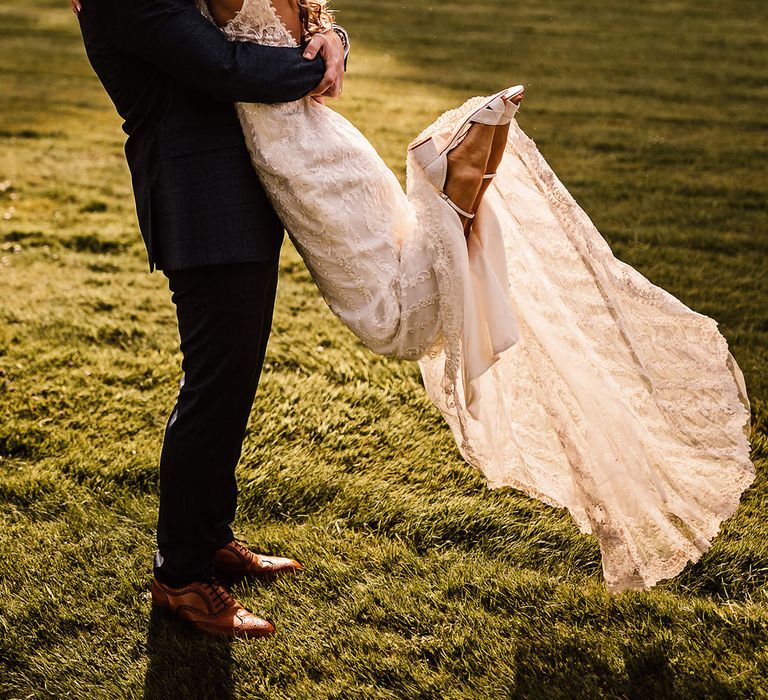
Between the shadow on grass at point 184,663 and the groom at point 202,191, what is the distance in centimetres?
30

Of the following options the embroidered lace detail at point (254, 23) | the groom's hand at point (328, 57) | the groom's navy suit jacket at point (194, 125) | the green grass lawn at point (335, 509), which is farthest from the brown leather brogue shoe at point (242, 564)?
the embroidered lace detail at point (254, 23)

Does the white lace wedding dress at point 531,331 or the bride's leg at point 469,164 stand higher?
the bride's leg at point 469,164

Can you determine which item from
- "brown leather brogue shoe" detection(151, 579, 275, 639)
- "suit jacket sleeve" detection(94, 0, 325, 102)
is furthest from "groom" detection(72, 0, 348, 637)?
"brown leather brogue shoe" detection(151, 579, 275, 639)

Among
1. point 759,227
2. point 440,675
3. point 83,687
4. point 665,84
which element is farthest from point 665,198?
point 83,687

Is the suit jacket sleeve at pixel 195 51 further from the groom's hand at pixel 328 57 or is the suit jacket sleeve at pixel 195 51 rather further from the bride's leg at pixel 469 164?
the bride's leg at pixel 469 164

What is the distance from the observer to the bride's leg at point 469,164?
7.42 feet

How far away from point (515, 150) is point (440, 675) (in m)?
1.48

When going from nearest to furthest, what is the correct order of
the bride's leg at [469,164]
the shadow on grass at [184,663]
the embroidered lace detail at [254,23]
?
the embroidered lace detail at [254,23], the bride's leg at [469,164], the shadow on grass at [184,663]

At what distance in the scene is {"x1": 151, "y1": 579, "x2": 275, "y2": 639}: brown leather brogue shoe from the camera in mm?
2609

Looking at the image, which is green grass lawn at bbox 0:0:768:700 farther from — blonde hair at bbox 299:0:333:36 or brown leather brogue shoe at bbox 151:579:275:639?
blonde hair at bbox 299:0:333:36

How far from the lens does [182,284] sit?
230 centimetres

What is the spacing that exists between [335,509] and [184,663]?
0.81 metres

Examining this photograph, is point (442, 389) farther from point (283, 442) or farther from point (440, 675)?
point (283, 442)

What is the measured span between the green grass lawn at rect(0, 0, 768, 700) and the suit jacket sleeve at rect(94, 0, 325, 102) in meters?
1.53
